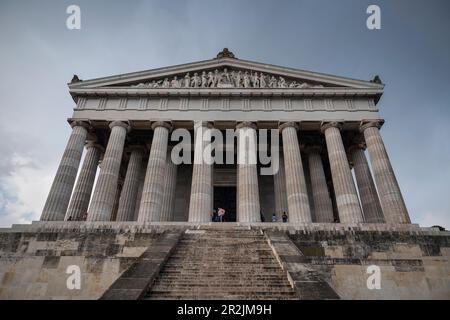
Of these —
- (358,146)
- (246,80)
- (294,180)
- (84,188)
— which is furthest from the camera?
(358,146)

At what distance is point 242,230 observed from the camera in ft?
54.1

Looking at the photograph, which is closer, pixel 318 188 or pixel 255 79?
pixel 318 188

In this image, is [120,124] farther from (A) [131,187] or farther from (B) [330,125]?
(B) [330,125]

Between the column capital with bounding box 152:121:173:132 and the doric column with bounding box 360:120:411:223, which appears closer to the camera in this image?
the doric column with bounding box 360:120:411:223

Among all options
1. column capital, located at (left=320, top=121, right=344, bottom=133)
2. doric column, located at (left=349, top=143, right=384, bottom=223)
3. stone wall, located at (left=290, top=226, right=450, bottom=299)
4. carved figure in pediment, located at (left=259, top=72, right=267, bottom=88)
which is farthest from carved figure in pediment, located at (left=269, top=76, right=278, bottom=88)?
stone wall, located at (left=290, top=226, right=450, bottom=299)

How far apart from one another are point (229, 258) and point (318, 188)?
17164 millimetres

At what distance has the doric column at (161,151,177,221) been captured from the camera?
81.5ft

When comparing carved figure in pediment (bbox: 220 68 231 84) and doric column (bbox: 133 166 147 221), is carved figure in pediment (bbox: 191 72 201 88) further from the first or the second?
doric column (bbox: 133 166 147 221)

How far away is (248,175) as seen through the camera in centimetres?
2320

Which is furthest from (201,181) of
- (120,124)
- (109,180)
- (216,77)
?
(216,77)

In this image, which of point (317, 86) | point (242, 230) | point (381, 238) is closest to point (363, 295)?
point (381, 238)

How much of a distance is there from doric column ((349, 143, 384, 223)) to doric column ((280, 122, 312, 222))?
593 cm

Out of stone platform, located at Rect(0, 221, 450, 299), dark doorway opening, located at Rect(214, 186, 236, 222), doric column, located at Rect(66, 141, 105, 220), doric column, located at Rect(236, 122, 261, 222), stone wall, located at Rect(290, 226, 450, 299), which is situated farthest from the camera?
dark doorway opening, located at Rect(214, 186, 236, 222)

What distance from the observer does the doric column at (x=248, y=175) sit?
71.3ft
